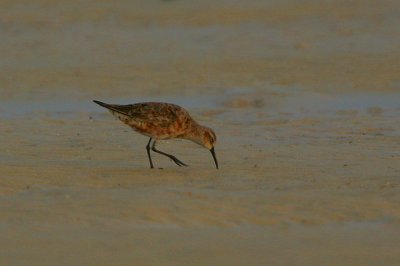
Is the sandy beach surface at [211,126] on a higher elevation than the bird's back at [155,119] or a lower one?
lower

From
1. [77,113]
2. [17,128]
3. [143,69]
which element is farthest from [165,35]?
[17,128]

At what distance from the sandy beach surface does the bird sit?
0.31 m

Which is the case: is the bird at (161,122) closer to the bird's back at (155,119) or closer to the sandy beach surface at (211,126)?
the bird's back at (155,119)

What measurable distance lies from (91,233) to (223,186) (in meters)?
2.12

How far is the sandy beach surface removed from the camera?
28.3 ft

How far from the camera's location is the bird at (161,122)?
11.9m

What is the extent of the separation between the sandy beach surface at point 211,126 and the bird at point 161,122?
31 cm

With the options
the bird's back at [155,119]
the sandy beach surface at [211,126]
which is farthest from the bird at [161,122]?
the sandy beach surface at [211,126]

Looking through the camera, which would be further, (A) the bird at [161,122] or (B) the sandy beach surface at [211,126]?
(A) the bird at [161,122]

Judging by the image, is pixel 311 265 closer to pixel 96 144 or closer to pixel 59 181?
pixel 59 181

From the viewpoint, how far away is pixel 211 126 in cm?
1521

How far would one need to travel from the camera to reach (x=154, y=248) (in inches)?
330

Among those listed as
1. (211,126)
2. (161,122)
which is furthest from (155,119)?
(211,126)

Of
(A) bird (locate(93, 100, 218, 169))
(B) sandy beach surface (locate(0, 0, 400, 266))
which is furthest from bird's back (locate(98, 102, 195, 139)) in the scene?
(B) sandy beach surface (locate(0, 0, 400, 266))
